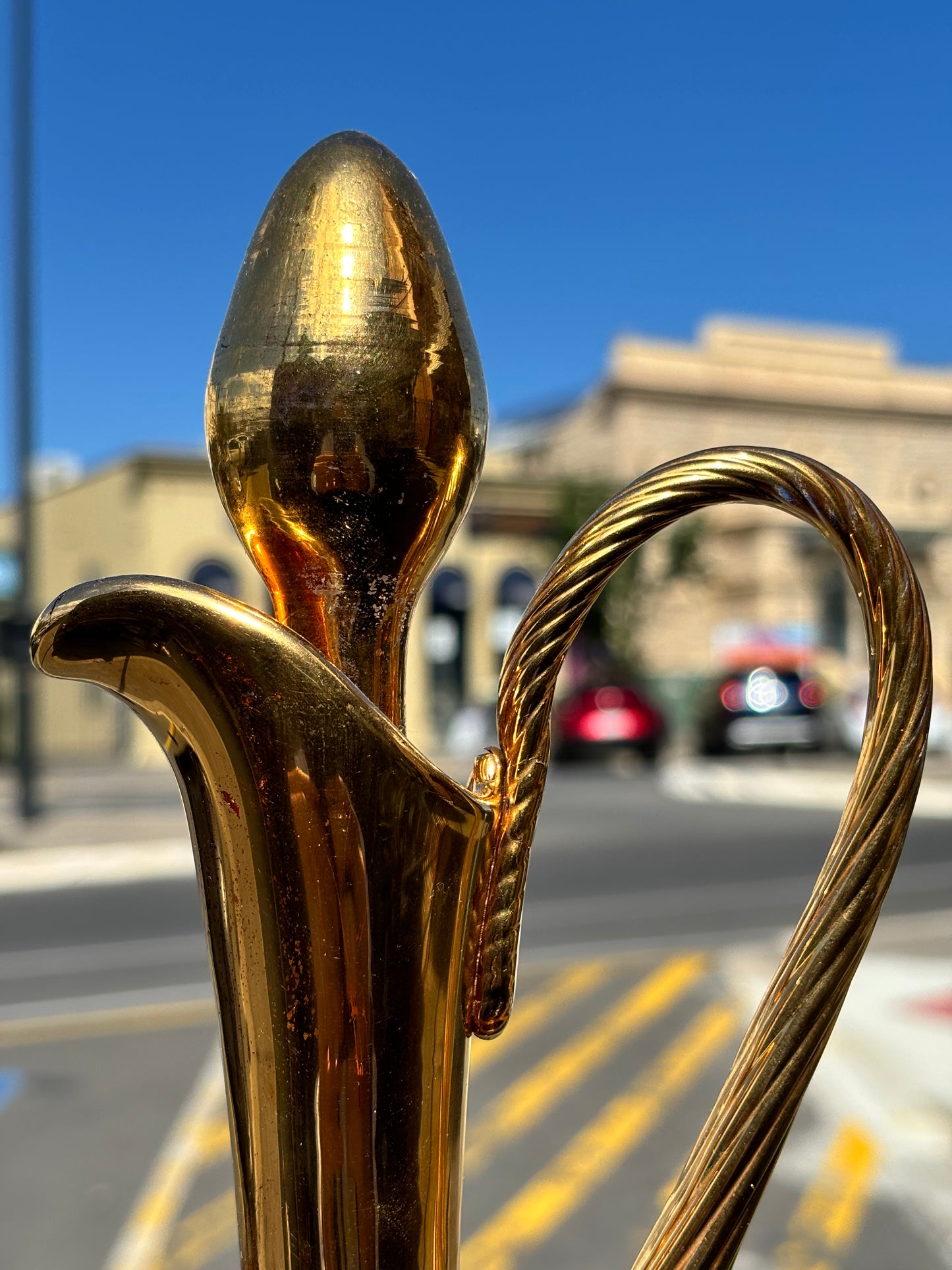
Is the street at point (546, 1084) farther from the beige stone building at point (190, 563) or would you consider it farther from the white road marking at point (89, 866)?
the beige stone building at point (190, 563)

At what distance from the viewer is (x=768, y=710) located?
17.1 metres

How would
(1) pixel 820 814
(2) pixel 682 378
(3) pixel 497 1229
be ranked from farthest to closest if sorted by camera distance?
(2) pixel 682 378 < (1) pixel 820 814 < (3) pixel 497 1229

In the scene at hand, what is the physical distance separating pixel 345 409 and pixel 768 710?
55.5 feet

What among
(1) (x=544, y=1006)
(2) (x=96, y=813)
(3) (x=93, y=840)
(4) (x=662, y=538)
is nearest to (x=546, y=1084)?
(1) (x=544, y=1006)

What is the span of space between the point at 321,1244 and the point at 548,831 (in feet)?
32.4


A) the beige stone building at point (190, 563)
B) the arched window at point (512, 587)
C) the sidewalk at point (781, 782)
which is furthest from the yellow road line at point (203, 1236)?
the arched window at point (512, 587)

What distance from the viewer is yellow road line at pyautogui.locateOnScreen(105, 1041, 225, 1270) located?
10.7ft

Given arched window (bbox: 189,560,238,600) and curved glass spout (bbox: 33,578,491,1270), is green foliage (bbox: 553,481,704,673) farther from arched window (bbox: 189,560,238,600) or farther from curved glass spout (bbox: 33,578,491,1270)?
curved glass spout (bbox: 33,578,491,1270)

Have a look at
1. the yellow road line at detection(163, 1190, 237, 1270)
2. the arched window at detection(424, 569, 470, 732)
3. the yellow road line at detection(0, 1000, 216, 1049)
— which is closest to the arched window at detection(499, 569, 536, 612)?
the arched window at detection(424, 569, 470, 732)

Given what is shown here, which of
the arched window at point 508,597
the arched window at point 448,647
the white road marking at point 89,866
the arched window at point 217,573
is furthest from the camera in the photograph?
the arched window at point 508,597

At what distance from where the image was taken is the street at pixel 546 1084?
3.35m

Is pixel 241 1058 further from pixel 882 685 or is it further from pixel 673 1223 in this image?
pixel 882 685

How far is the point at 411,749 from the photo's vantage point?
1.84ft

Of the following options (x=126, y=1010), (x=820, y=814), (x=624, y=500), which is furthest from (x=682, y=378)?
(x=624, y=500)
